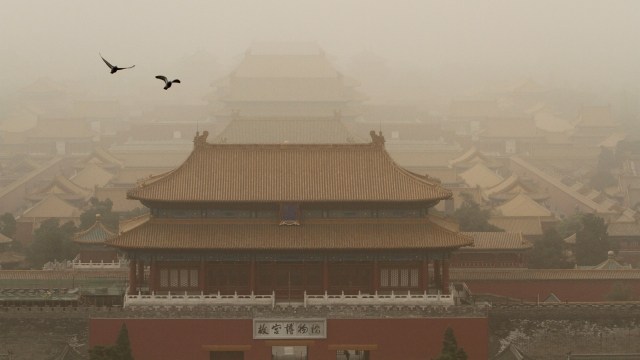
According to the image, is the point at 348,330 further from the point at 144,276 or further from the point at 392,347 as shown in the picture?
the point at 144,276

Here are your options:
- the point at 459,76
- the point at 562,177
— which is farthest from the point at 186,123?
the point at 459,76

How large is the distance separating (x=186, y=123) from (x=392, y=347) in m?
43.8

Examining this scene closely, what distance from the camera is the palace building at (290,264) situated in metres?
36.5

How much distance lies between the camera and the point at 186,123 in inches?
3100

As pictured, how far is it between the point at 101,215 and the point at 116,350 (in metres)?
19.4

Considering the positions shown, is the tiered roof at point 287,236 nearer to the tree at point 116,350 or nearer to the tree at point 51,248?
the tree at point 116,350

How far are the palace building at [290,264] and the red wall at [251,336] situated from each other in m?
0.03

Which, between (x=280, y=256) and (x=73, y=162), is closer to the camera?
(x=280, y=256)

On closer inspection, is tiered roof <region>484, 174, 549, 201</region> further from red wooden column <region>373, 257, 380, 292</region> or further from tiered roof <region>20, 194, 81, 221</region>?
red wooden column <region>373, 257, 380, 292</region>

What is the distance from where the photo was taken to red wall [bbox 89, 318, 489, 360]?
3647cm

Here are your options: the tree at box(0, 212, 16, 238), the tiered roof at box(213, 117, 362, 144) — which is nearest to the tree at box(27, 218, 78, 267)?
the tree at box(0, 212, 16, 238)

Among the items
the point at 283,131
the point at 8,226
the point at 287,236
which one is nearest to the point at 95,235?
the point at 287,236

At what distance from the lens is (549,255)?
150 ft

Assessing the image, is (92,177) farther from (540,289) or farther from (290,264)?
(290,264)
